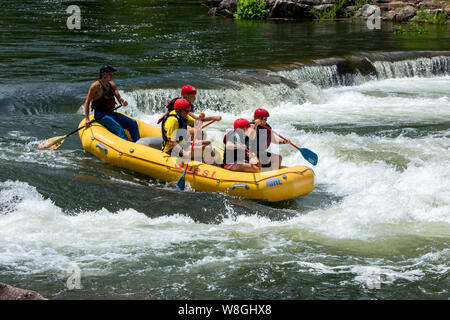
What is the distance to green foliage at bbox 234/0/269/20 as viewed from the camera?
2683 centimetres

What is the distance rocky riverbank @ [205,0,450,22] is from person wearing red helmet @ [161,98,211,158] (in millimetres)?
20033

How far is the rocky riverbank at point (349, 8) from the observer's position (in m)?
25.4

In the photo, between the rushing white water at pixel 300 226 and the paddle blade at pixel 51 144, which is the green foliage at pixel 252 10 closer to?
the rushing white water at pixel 300 226

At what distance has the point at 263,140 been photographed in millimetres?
7617

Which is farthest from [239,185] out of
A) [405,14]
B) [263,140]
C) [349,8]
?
[349,8]

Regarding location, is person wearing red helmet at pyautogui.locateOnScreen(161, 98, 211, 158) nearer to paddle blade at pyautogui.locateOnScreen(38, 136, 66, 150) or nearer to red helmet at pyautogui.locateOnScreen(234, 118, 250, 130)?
red helmet at pyautogui.locateOnScreen(234, 118, 250, 130)

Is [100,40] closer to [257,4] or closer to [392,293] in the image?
[257,4]

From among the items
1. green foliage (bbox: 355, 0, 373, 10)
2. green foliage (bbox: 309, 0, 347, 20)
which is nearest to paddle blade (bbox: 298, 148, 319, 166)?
green foliage (bbox: 309, 0, 347, 20)

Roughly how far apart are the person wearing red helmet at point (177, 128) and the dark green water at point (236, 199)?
0.52 m

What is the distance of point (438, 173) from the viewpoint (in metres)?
8.41

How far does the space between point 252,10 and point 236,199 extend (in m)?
20.8

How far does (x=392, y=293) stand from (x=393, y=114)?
26.0 feet

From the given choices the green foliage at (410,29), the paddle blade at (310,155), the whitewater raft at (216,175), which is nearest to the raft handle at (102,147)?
the whitewater raft at (216,175)

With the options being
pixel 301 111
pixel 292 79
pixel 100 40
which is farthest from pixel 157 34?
pixel 301 111
